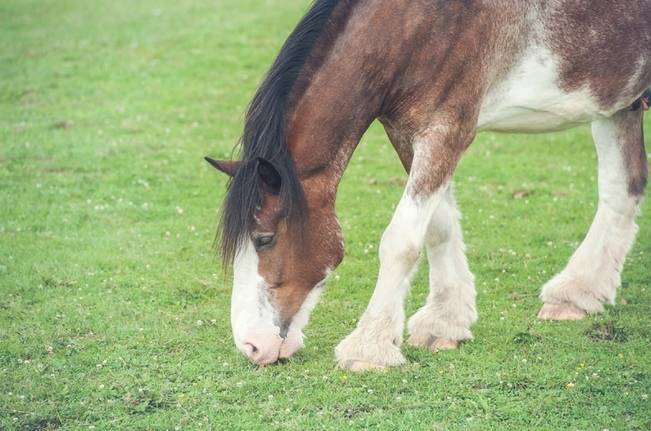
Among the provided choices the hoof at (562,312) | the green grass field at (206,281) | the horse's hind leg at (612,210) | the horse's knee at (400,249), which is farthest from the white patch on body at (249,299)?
the horse's hind leg at (612,210)

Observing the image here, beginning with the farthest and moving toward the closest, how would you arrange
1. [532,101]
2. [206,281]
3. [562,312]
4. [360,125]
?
[206,281] → [562,312] → [532,101] → [360,125]

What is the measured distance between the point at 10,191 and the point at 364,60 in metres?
7.11

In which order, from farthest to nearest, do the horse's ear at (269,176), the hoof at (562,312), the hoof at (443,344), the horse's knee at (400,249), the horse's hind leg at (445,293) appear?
the hoof at (562,312), the horse's hind leg at (445,293), the hoof at (443,344), the horse's knee at (400,249), the horse's ear at (269,176)

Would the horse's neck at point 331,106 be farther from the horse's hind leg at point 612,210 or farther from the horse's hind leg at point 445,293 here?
the horse's hind leg at point 612,210

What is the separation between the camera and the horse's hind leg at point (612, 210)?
877 cm

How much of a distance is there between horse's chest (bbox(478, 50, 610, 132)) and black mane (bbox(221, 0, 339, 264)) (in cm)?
151

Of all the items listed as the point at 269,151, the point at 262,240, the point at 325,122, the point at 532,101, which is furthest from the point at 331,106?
the point at 532,101

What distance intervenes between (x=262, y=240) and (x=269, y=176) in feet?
1.60

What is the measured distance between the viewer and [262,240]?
7.07 meters

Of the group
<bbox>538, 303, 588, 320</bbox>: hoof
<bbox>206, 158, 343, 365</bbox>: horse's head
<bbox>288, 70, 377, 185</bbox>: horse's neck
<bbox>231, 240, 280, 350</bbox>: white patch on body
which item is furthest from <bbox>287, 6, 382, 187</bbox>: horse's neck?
<bbox>538, 303, 588, 320</bbox>: hoof

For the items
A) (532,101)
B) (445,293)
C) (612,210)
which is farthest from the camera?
(612,210)

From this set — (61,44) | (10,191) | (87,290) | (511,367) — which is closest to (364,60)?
(511,367)

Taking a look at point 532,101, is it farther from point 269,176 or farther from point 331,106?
point 269,176

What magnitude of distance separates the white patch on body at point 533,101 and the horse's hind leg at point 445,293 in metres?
0.79
